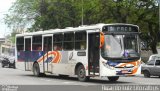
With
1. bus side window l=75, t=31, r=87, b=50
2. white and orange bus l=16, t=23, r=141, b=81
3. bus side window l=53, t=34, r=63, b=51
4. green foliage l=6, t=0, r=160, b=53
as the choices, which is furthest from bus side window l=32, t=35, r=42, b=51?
green foliage l=6, t=0, r=160, b=53

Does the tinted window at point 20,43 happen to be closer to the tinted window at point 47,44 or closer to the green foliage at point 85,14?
→ the tinted window at point 47,44

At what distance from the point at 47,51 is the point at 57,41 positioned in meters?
1.56

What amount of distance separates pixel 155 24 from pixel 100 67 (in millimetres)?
32360

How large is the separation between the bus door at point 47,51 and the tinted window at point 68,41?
200 cm

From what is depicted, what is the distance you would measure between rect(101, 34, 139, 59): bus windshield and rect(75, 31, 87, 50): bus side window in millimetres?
1723

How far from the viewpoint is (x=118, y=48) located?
22703 mm

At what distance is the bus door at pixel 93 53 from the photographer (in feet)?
75.8

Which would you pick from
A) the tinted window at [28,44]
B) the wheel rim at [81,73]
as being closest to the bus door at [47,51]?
the tinted window at [28,44]

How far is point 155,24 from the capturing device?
53.8 m

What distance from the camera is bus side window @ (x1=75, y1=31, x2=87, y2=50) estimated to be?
950 inches

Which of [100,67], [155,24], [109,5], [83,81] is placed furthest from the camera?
[155,24]

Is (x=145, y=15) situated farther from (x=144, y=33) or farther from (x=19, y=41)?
(x=19, y=41)

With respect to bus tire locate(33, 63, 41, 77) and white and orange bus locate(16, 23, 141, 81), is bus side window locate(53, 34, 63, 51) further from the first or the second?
bus tire locate(33, 63, 41, 77)

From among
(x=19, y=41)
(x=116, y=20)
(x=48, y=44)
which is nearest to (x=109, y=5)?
(x=116, y=20)
